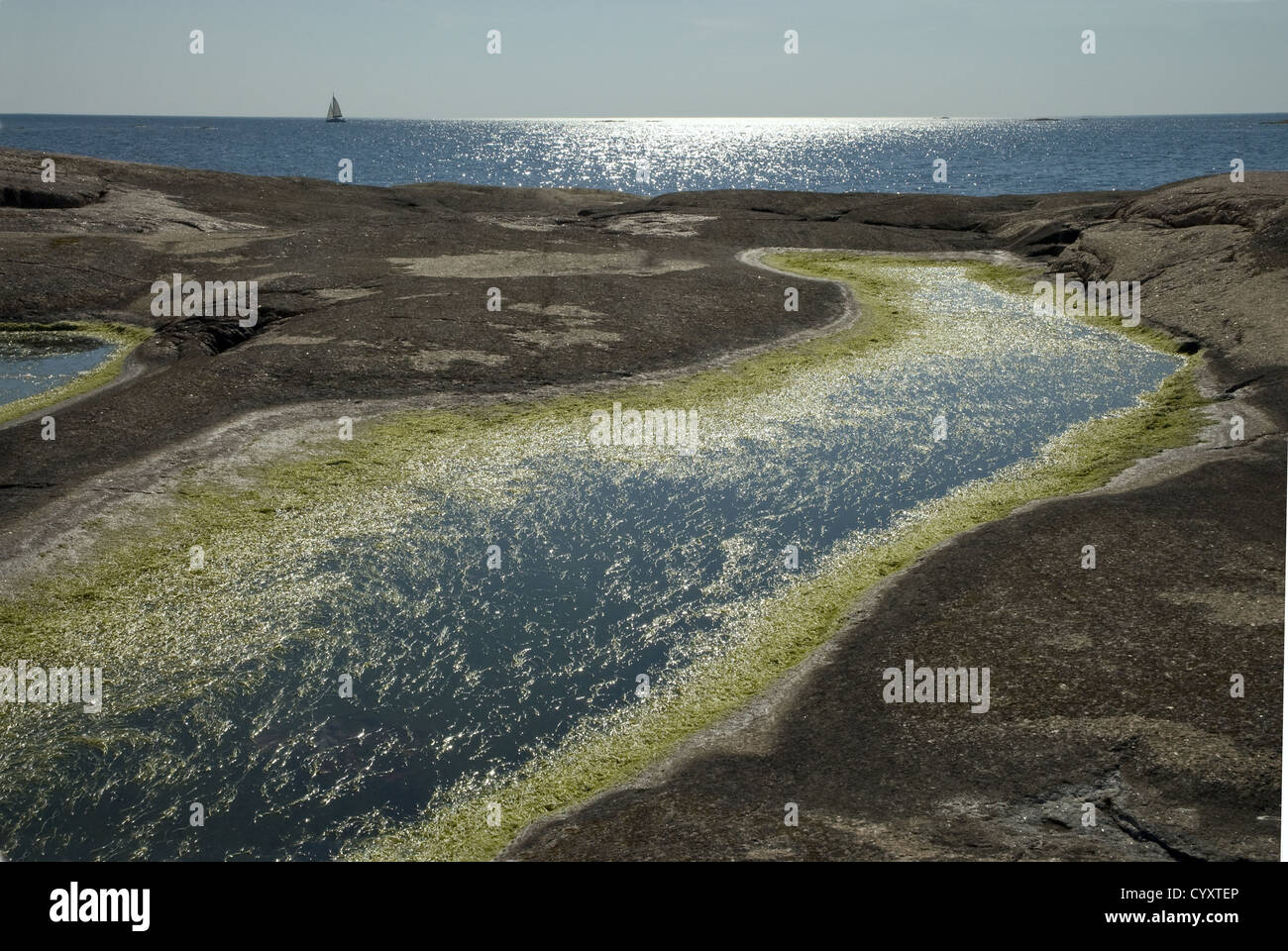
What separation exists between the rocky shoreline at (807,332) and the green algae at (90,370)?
57cm

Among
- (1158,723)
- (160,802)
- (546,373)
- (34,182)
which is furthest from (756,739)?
(34,182)

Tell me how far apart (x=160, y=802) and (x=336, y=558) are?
Answer: 210 inches

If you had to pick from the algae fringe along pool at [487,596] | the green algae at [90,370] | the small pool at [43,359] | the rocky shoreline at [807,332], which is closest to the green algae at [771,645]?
the algae fringe along pool at [487,596]

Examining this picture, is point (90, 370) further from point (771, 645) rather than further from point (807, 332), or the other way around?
point (771, 645)

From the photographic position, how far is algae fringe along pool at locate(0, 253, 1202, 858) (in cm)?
976

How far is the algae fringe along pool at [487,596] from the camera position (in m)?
9.76

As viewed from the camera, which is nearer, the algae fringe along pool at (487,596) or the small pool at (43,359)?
the algae fringe along pool at (487,596)

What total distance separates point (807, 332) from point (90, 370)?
1792 cm

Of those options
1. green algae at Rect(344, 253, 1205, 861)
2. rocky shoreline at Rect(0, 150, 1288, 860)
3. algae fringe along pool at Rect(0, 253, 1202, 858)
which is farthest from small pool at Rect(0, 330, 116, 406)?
green algae at Rect(344, 253, 1205, 861)

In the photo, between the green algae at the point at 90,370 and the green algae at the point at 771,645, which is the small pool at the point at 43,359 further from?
the green algae at the point at 771,645

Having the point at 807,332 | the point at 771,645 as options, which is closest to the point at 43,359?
the point at 807,332

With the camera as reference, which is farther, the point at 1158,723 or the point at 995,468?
the point at 995,468

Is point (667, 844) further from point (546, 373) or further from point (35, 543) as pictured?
point (546, 373)

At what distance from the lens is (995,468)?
59.8 ft
